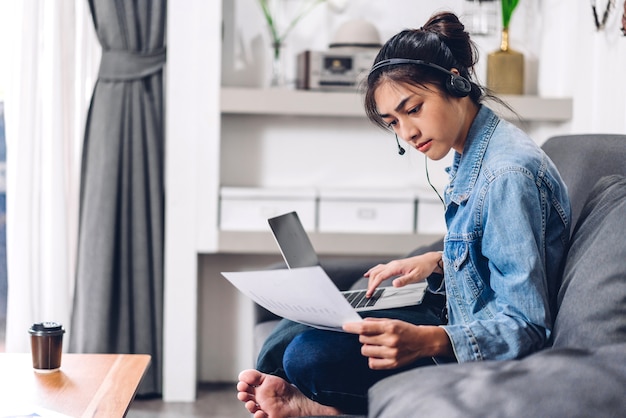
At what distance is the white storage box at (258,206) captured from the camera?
2797 mm

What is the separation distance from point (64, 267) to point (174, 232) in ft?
1.34

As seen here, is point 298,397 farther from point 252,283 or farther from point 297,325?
point 252,283

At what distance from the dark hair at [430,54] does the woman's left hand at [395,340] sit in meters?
0.45

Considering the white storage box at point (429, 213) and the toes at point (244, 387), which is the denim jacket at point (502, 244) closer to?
the toes at point (244, 387)

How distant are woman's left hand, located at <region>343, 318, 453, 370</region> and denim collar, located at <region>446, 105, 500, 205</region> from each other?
0.30m

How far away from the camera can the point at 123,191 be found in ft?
9.35

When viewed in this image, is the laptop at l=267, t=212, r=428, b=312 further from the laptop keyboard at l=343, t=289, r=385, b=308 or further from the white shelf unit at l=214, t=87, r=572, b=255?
the white shelf unit at l=214, t=87, r=572, b=255

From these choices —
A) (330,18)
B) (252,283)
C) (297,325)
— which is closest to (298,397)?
(297,325)

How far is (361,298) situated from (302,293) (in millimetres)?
532

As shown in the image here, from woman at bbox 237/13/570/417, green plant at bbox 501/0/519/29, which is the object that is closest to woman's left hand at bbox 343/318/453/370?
woman at bbox 237/13/570/417

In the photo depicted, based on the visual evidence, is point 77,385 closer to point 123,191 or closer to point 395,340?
point 395,340

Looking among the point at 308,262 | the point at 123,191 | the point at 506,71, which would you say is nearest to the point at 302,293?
the point at 308,262

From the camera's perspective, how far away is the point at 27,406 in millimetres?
1468

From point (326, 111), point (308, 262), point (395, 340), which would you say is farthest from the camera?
point (326, 111)
